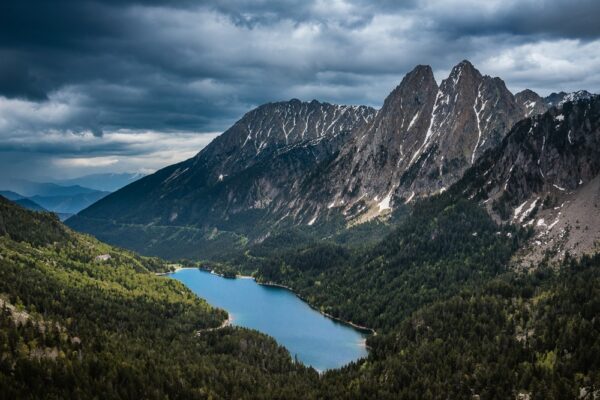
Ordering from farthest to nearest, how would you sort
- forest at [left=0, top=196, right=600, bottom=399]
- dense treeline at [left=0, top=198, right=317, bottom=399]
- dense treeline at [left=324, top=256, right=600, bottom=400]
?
dense treeline at [left=324, top=256, right=600, bottom=400] → forest at [left=0, top=196, right=600, bottom=399] → dense treeline at [left=0, top=198, right=317, bottom=399]

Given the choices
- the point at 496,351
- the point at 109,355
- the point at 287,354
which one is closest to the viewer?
the point at 109,355

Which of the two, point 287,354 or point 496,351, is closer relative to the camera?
point 496,351

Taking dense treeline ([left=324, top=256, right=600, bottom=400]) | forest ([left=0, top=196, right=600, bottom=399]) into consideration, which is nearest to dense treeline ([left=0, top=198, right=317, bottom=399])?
forest ([left=0, top=196, right=600, bottom=399])

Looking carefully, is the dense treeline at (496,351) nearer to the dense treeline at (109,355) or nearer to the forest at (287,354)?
the forest at (287,354)

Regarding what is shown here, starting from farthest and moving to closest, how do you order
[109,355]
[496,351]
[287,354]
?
1. [287,354]
2. [496,351]
3. [109,355]

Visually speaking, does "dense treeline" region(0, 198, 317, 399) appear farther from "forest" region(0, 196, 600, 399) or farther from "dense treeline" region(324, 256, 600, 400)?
"dense treeline" region(324, 256, 600, 400)

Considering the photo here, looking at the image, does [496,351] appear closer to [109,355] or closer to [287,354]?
[287,354]

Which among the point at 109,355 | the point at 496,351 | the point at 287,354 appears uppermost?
the point at 109,355

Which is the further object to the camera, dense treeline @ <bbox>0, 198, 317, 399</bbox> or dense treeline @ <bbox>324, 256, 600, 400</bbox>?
dense treeline @ <bbox>324, 256, 600, 400</bbox>

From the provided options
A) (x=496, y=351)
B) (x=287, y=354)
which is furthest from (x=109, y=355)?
(x=496, y=351)

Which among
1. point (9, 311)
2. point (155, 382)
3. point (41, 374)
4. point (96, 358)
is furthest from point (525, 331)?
point (9, 311)

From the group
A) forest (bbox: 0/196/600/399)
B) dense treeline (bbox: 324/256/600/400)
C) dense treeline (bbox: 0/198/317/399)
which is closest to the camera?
dense treeline (bbox: 0/198/317/399)
